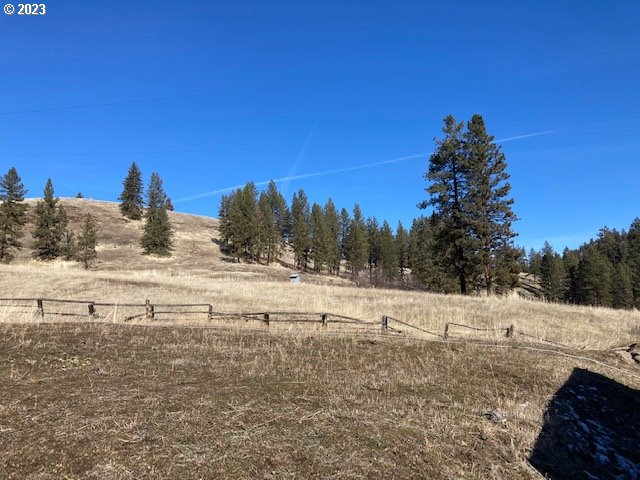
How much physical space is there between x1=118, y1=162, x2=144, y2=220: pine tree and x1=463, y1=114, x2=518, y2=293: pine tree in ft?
268

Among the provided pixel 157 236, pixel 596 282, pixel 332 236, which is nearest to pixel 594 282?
pixel 596 282

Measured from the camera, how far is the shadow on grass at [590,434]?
19.5 feet

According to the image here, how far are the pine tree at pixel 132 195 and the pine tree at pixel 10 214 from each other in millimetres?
33700

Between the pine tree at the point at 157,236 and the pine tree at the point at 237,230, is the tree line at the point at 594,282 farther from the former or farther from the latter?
the pine tree at the point at 157,236

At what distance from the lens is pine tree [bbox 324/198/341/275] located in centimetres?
8706

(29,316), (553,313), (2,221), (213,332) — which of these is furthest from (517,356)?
(2,221)

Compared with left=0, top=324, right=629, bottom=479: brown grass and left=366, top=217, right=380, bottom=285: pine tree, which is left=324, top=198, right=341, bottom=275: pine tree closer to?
left=366, top=217, right=380, bottom=285: pine tree

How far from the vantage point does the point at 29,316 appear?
1683cm

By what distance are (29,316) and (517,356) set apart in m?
17.8

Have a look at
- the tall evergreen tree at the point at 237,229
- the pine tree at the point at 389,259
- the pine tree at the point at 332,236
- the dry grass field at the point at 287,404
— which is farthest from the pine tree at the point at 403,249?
the dry grass field at the point at 287,404

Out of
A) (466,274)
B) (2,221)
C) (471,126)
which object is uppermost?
(471,126)

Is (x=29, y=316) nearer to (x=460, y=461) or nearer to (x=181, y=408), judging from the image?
(x=181, y=408)

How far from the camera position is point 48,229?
59688 millimetres

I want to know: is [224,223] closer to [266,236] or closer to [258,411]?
[266,236]
